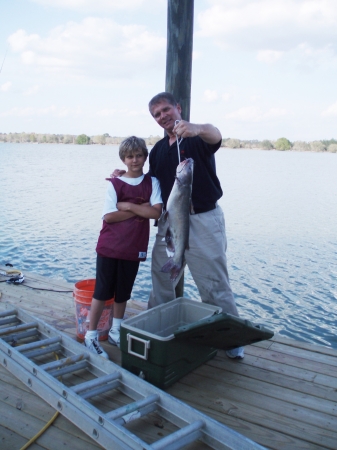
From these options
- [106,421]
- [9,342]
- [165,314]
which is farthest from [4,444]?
[165,314]

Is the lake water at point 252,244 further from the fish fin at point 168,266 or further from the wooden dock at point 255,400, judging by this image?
the fish fin at point 168,266

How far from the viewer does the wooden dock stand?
250cm

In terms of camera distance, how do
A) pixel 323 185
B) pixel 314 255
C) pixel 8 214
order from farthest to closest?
pixel 323 185
pixel 8 214
pixel 314 255

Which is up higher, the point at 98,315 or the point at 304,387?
the point at 98,315

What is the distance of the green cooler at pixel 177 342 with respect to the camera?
274cm

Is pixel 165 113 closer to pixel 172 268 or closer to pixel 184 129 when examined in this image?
pixel 184 129

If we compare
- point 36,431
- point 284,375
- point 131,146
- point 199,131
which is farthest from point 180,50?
point 36,431

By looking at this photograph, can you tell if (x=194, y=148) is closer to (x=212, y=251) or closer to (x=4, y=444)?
(x=212, y=251)

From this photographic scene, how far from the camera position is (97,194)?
19781 millimetres

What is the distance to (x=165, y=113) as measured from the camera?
3.38 meters

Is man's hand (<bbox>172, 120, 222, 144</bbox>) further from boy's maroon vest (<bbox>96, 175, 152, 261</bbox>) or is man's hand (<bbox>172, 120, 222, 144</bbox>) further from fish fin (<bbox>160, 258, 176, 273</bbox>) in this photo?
fish fin (<bbox>160, 258, 176, 273</bbox>)

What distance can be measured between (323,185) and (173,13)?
73.9 feet

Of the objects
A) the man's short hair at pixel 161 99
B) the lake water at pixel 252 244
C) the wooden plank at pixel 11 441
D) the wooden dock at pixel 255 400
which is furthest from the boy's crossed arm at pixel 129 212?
the lake water at pixel 252 244

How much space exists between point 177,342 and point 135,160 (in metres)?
1.40
